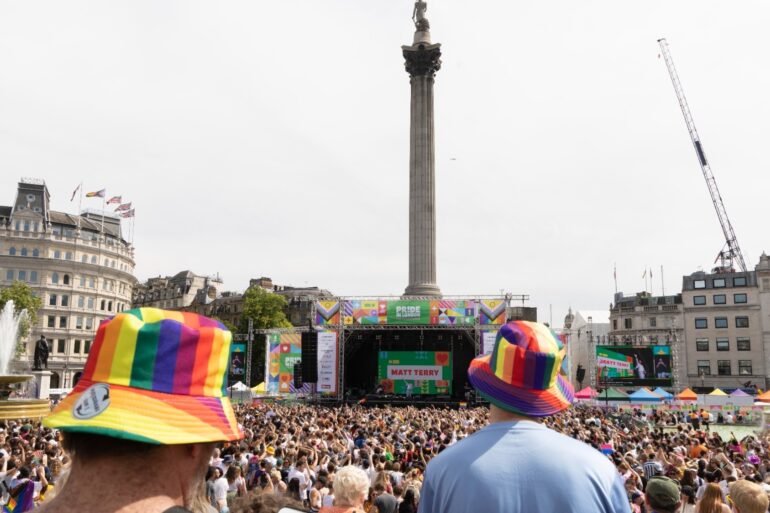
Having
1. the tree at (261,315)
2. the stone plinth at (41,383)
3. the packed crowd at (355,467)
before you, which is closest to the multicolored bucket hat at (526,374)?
the packed crowd at (355,467)

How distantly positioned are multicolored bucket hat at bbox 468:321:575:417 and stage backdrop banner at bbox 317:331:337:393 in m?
44.3

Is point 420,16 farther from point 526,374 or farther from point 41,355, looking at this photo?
point 526,374

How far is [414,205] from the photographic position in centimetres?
5650

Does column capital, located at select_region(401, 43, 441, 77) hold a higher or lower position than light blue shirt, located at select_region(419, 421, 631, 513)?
higher

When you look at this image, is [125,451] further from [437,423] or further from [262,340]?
[262,340]

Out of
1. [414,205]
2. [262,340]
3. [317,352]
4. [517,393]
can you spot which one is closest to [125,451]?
[517,393]

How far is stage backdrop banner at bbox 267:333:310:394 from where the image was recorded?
48.9 meters

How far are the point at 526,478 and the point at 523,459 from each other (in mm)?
88

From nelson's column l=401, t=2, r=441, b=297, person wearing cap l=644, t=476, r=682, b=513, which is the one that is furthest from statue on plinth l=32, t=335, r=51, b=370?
person wearing cap l=644, t=476, r=682, b=513

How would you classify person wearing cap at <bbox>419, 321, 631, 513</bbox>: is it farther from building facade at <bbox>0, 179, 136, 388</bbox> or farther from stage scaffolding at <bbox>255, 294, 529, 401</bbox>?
building facade at <bbox>0, 179, 136, 388</bbox>

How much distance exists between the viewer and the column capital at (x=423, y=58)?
5997 cm

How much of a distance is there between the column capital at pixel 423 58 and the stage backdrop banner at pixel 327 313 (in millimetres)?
26304

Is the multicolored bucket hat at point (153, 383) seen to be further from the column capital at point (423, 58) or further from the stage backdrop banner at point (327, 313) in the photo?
the column capital at point (423, 58)

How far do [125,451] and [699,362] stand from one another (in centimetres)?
9086
